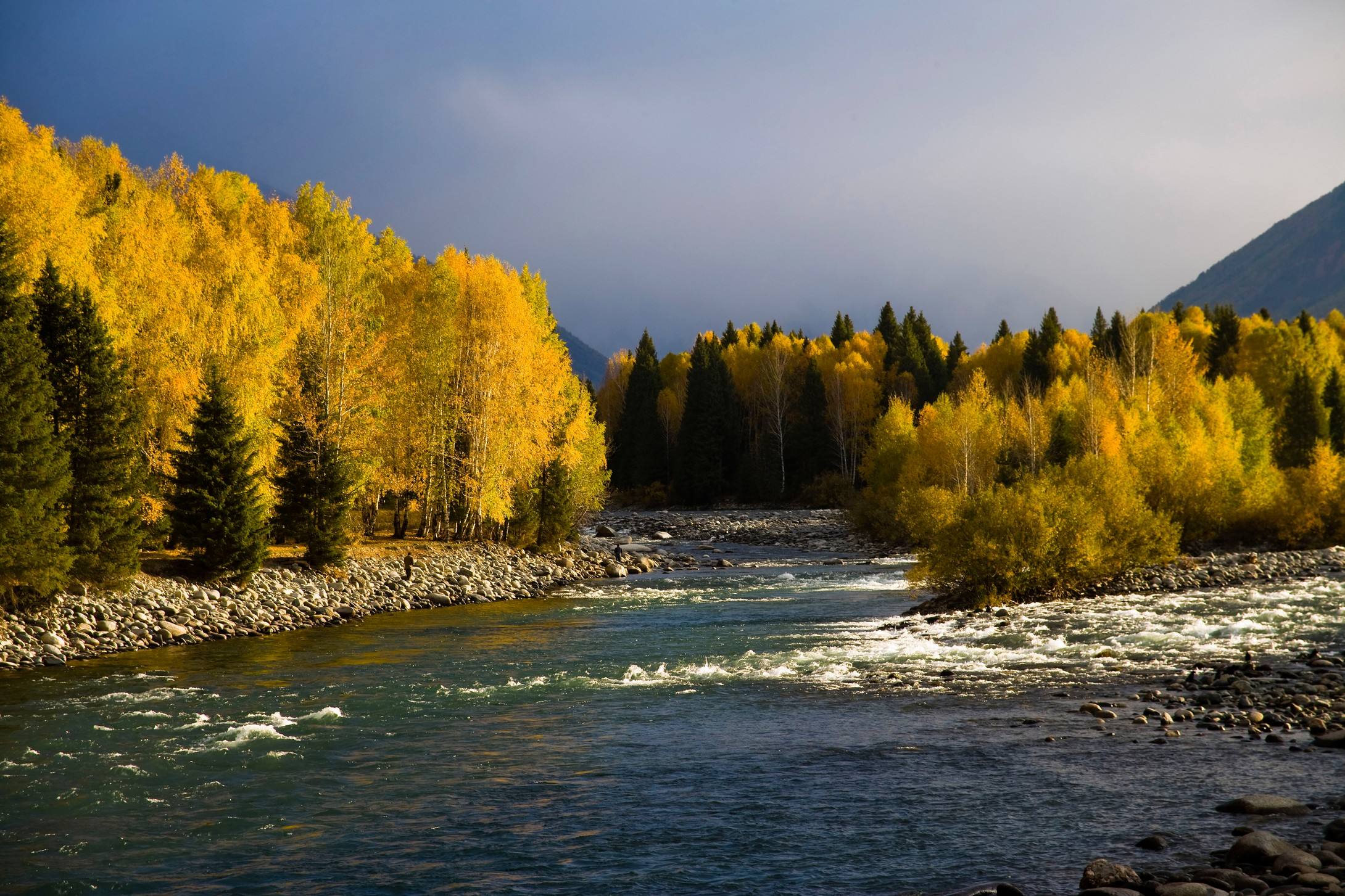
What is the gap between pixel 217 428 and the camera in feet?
83.5

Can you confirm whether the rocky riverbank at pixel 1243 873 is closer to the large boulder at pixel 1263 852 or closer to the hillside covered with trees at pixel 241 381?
the large boulder at pixel 1263 852

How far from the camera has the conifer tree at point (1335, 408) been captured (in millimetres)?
58875

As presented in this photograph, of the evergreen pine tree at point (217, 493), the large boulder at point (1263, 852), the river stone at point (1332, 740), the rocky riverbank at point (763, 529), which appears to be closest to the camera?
the large boulder at point (1263, 852)

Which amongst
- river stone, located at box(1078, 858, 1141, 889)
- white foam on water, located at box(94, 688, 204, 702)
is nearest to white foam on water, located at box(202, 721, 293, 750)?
white foam on water, located at box(94, 688, 204, 702)

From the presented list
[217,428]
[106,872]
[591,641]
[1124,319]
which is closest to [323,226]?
[217,428]

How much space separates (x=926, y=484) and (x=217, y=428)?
136ft

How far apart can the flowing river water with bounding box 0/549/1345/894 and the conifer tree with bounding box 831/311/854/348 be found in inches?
3135

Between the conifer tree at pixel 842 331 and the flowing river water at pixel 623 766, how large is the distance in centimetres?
7964

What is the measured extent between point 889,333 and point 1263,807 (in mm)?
87847

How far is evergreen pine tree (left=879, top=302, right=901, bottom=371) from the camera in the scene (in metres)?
92.1

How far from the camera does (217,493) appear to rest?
2567 cm

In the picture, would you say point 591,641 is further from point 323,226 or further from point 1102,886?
point 323,226

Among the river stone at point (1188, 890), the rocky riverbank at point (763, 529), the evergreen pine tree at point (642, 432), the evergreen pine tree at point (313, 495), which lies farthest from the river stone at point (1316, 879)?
the evergreen pine tree at point (642, 432)

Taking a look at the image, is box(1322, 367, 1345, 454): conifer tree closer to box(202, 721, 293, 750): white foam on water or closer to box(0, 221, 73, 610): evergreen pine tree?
box(202, 721, 293, 750): white foam on water
